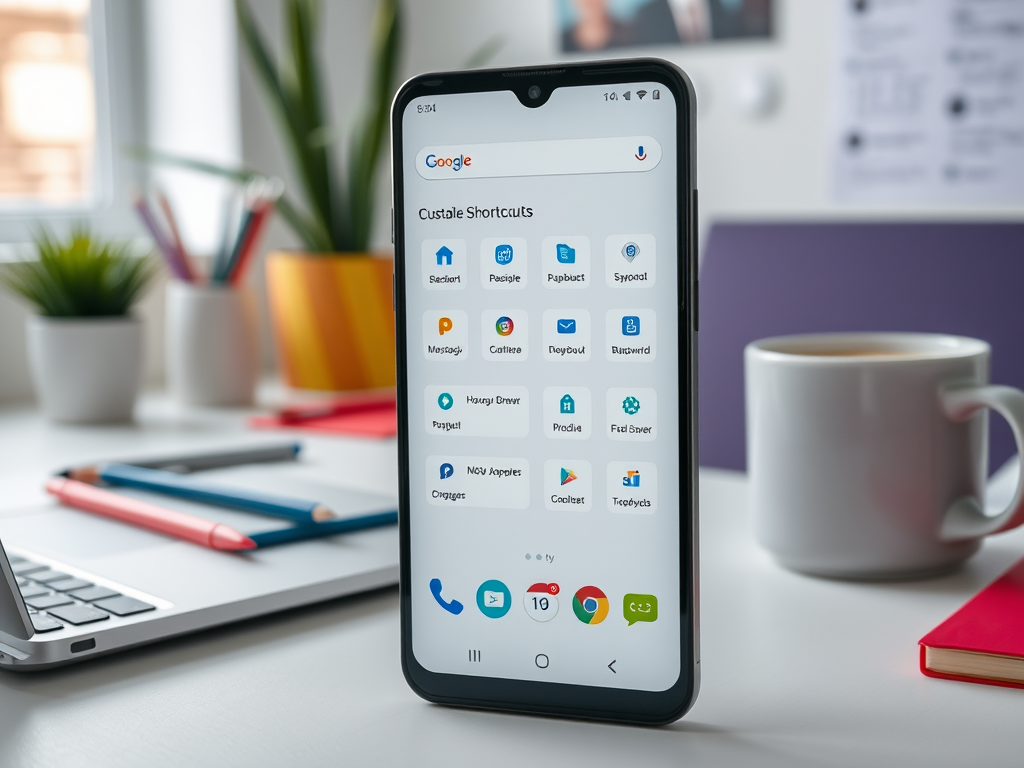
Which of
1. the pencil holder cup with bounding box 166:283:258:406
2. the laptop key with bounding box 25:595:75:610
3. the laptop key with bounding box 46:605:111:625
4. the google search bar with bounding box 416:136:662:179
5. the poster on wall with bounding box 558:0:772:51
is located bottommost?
the laptop key with bounding box 46:605:111:625

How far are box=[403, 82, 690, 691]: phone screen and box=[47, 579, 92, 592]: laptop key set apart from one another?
17cm

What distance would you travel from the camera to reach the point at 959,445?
0.50 meters

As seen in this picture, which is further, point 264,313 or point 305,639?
point 264,313

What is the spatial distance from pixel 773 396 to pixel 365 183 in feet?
2.52

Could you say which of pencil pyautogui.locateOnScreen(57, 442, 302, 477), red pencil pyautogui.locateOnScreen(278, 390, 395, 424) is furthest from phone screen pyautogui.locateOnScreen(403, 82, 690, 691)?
red pencil pyautogui.locateOnScreen(278, 390, 395, 424)

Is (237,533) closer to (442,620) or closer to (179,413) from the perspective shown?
(442,620)

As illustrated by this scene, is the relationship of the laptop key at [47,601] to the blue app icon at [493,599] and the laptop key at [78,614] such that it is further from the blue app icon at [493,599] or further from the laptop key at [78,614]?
the blue app icon at [493,599]

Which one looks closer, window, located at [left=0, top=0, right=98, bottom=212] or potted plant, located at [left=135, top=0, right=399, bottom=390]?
potted plant, located at [left=135, top=0, right=399, bottom=390]

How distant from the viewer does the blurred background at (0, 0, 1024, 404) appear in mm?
1347

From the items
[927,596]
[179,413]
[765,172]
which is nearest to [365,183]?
[179,413]

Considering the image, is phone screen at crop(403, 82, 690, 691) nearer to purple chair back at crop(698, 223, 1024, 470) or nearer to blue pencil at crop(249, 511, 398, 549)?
blue pencil at crop(249, 511, 398, 549)

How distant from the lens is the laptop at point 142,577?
0.40m

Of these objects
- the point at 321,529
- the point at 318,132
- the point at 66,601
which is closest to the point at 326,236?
the point at 318,132

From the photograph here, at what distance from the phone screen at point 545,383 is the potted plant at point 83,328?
0.71 metres
